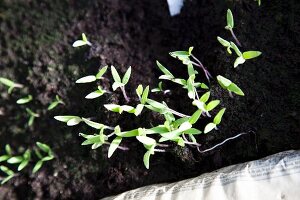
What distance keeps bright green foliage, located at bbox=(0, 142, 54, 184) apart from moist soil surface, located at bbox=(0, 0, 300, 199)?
3cm

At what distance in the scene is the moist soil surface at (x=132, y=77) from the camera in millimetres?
1113

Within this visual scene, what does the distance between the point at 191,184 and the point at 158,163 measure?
0.19 m

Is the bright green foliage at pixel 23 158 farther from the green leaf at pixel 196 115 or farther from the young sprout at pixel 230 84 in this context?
the young sprout at pixel 230 84

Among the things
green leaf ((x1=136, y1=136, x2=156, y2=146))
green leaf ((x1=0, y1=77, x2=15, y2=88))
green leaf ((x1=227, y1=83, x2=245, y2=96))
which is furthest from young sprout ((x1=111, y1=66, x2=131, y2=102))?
green leaf ((x1=0, y1=77, x2=15, y2=88))

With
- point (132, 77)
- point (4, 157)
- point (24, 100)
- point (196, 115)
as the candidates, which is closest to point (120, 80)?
point (132, 77)

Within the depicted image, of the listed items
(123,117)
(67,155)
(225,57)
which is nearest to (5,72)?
(67,155)

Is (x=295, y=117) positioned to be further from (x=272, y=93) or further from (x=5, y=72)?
(x=5, y=72)

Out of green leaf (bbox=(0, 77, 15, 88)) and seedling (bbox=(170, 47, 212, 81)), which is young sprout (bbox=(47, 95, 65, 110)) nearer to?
green leaf (bbox=(0, 77, 15, 88))

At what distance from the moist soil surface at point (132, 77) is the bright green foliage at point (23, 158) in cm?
3

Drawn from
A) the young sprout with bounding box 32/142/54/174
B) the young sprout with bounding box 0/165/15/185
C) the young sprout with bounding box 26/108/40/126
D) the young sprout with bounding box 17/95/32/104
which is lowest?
the young sprout with bounding box 0/165/15/185

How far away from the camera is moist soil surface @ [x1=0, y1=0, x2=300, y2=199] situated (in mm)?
1113

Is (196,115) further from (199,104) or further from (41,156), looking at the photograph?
(41,156)

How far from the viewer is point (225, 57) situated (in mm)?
1174

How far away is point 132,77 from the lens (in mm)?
1288
